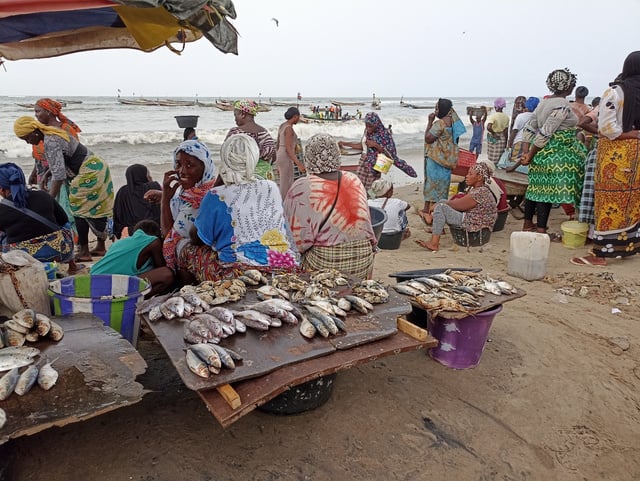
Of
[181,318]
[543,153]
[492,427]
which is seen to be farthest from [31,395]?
[543,153]

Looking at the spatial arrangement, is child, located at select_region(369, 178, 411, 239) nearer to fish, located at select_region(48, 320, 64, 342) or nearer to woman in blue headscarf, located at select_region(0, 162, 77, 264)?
woman in blue headscarf, located at select_region(0, 162, 77, 264)

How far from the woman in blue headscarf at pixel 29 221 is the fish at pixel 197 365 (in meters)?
3.03

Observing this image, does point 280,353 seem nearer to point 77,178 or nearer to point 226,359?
point 226,359

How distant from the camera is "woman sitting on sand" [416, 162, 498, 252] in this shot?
5875 mm

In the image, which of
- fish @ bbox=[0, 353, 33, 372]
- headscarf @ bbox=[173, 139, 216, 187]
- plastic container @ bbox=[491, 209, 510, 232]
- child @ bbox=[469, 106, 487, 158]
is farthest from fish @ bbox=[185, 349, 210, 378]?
child @ bbox=[469, 106, 487, 158]

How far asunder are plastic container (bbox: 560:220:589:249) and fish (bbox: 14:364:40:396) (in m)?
6.24

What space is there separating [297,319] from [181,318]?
0.67 metres

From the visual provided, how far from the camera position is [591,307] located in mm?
4492

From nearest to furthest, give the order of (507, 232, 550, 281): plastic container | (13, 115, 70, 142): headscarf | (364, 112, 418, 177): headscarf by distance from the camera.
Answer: (13, 115, 70, 142): headscarf
(507, 232, 550, 281): plastic container
(364, 112, 418, 177): headscarf

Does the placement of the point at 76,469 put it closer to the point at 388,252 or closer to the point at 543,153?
the point at 388,252

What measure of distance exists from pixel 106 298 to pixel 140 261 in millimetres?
890

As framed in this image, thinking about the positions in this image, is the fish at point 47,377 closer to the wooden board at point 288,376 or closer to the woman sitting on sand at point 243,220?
the wooden board at point 288,376

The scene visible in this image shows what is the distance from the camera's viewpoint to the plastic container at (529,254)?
16.7ft

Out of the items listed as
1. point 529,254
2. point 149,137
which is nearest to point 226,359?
point 529,254
